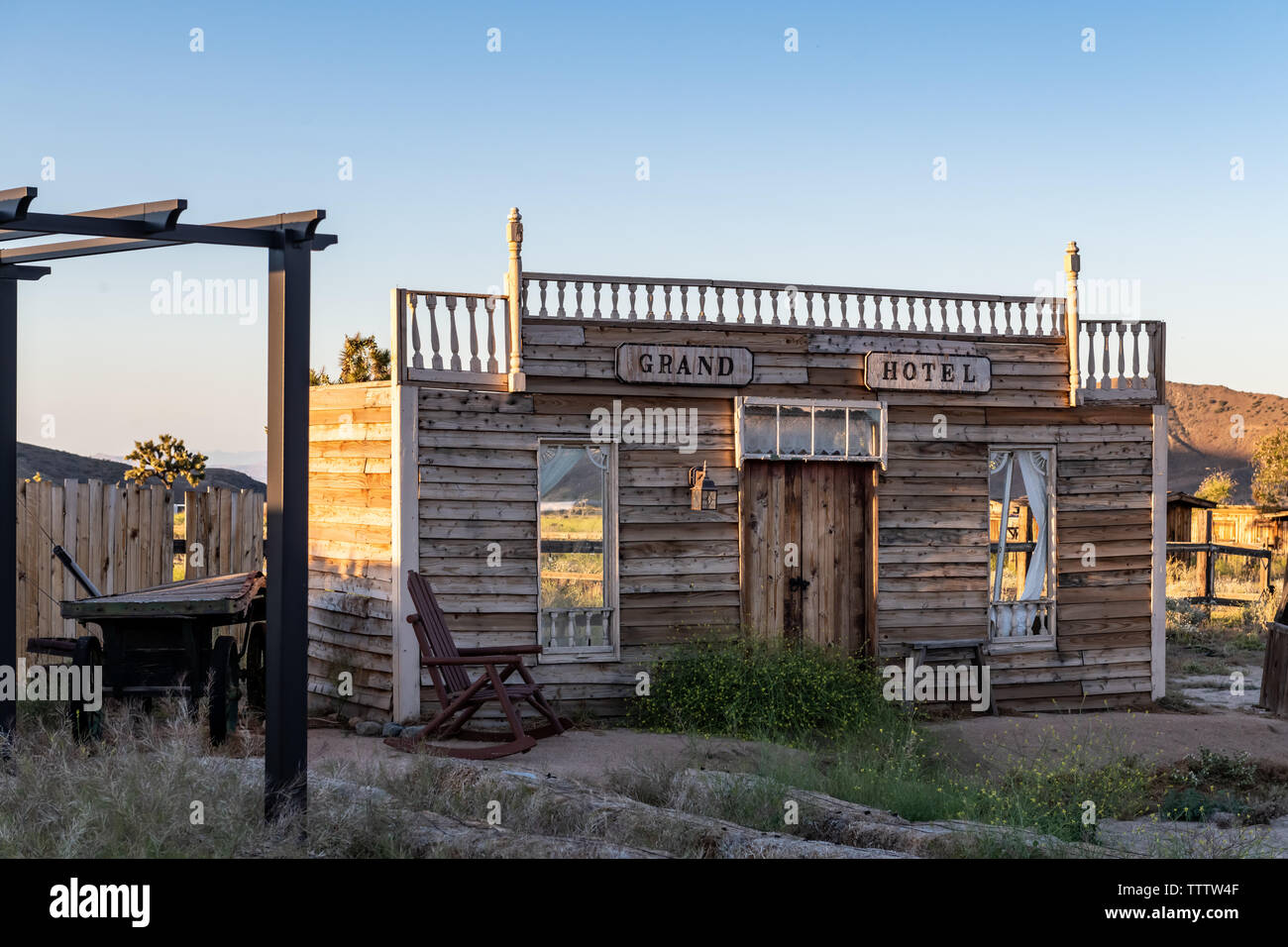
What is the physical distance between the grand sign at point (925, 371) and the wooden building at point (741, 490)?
2 centimetres

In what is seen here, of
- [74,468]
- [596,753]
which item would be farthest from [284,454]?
[74,468]

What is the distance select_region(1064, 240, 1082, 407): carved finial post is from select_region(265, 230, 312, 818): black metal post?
9358 millimetres

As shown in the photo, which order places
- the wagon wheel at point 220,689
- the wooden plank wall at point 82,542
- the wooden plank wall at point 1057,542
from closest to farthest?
the wagon wheel at point 220,689 → the wooden plank wall at point 82,542 → the wooden plank wall at point 1057,542

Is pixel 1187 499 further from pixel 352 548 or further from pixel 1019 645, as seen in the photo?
pixel 352 548

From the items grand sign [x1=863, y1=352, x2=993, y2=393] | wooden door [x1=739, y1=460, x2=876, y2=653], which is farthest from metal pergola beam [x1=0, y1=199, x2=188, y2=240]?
grand sign [x1=863, y1=352, x2=993, y2=393]

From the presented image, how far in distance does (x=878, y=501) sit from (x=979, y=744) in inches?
106

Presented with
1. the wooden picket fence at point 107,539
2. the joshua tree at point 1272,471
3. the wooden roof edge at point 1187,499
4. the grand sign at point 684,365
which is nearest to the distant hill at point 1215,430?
the joshua tree at point 1272,471

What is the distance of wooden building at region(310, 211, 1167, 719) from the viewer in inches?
426

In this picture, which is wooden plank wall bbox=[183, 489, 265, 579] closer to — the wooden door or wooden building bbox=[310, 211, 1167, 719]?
wooden building bbox=[310, 211, 1167, 719]

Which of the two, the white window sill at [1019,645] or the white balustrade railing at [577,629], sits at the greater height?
the white balustrade railing at [577,629]

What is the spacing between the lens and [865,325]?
12.1 m

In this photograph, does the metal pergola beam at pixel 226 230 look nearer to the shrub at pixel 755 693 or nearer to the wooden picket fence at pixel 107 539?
the wooden picket fence at pixel 107 539

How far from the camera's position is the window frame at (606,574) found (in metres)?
11.0
